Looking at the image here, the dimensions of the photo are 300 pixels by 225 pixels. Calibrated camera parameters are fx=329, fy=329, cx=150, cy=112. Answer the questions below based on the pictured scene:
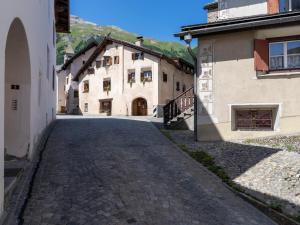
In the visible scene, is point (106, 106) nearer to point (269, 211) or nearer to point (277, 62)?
point (277, 62)

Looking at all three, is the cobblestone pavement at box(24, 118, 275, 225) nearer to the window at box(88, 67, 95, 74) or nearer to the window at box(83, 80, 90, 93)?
the window at box(88, 67, 95, 74)

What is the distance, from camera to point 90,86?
124 ft

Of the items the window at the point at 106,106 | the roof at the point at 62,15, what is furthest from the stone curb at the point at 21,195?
the window at the point at 106,106

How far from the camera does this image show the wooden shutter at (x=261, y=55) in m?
11.4

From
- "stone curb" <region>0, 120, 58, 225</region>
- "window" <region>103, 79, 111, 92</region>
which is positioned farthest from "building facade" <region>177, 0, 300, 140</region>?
"window" <region>103, 79, 111, 92</region>

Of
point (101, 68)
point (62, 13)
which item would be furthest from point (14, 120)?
point (101, 68)

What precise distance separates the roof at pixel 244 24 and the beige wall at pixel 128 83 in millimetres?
19065

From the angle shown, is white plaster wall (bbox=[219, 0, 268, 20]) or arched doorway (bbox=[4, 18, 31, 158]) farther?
white plaster wall (bbox=[219, 0, 268, 20])

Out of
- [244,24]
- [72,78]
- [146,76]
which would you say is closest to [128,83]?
[146,76]

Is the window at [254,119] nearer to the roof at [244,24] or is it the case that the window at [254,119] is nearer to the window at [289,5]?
the roof at [244,24]

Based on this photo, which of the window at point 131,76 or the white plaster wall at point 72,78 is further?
the white plaster wall at point 72,78

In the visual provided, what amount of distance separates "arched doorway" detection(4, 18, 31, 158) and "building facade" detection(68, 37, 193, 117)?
21829 millimetres

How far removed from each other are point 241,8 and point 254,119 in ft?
16.7

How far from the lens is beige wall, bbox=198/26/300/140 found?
11.1m
